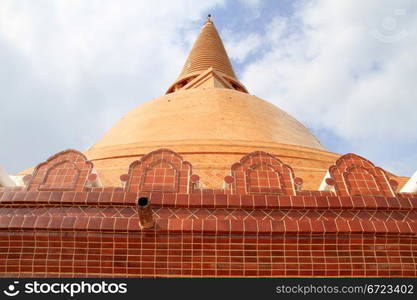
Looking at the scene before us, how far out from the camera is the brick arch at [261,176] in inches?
173

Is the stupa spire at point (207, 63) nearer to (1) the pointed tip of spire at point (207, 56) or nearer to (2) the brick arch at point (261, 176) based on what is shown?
(1) the pointed tip of spire at point (207, 56)

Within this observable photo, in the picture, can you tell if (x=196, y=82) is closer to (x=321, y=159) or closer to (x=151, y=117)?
(x=151, y=117)

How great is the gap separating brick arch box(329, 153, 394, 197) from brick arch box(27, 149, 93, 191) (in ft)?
9.56

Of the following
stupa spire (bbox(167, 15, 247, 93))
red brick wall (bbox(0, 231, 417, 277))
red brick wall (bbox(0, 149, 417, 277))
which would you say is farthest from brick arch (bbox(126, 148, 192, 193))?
stupa spire (bbox(167, 15, 247, 93))

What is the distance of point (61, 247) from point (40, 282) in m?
0.44

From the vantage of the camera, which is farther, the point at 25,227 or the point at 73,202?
the point at 73,202

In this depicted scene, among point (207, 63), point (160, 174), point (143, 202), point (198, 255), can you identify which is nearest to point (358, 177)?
point (198, 255)

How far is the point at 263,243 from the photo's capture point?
382 cm

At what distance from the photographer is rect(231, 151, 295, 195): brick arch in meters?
4.40

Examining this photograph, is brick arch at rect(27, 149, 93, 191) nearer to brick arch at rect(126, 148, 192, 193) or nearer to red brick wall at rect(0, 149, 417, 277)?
red brick wall at rect(0, 149, 417, 277)

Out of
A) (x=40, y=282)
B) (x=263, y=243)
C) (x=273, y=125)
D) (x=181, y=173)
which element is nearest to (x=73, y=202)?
(x=40, y=282)

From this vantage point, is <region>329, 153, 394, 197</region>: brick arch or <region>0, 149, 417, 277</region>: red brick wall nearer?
<region>0, 149, 417, 277</region>: red brick wall

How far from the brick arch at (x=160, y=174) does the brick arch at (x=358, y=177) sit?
5.73 ft

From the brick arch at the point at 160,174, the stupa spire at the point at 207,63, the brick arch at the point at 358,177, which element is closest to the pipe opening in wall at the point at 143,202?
the brick arch at the point at 160,174
